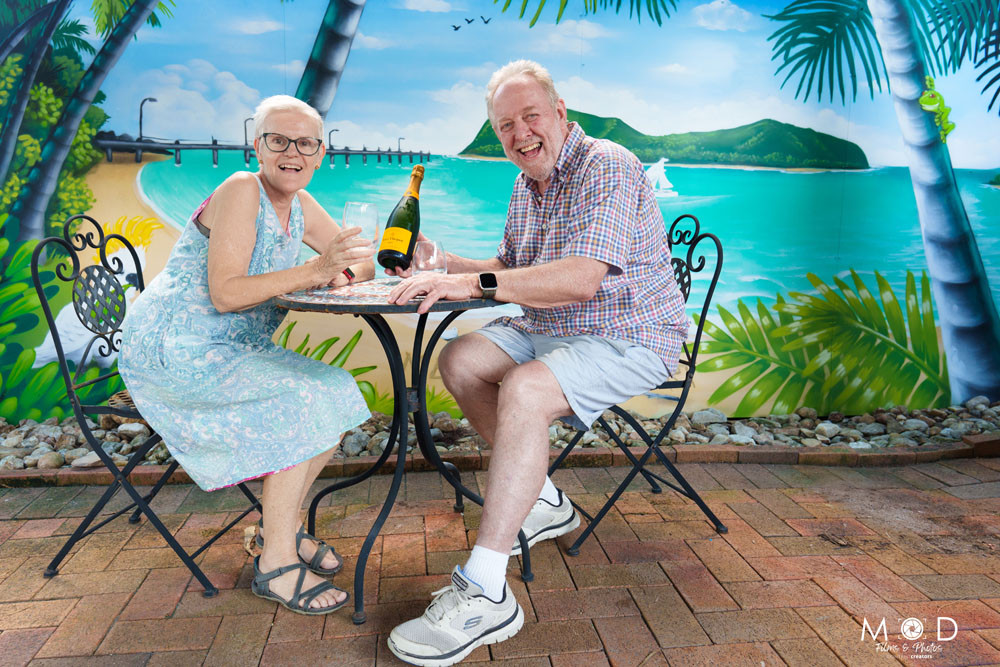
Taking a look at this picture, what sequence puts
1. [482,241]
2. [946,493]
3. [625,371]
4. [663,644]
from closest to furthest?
[663,644]
[625,371]
[946,493]
[482,241]

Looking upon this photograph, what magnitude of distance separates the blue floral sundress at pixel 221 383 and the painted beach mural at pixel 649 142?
1.52 meters

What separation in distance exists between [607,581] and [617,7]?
2.87 meters

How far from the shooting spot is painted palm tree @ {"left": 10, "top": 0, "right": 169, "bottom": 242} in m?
3.51

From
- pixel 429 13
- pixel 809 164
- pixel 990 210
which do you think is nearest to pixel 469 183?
pixel 429 13

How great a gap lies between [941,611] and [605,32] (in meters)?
2.99

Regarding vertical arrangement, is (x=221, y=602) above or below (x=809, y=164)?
below

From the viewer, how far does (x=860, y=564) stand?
7.88ft

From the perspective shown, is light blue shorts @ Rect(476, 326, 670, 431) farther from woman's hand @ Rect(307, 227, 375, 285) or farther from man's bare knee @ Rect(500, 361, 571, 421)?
woman's hand @ Rect(307, 227, 375, 285)

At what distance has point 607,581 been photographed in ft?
7.55

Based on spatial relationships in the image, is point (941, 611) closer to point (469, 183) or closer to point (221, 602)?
point (221, 602)

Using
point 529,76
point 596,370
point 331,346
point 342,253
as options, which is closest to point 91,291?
point 342,253

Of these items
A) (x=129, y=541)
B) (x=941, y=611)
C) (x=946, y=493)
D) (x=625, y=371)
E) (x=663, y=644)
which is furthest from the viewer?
(x=946, y=493)

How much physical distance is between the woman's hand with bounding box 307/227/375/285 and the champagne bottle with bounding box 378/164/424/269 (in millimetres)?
148

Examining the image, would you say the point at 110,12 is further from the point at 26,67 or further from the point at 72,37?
the point at 26,67
